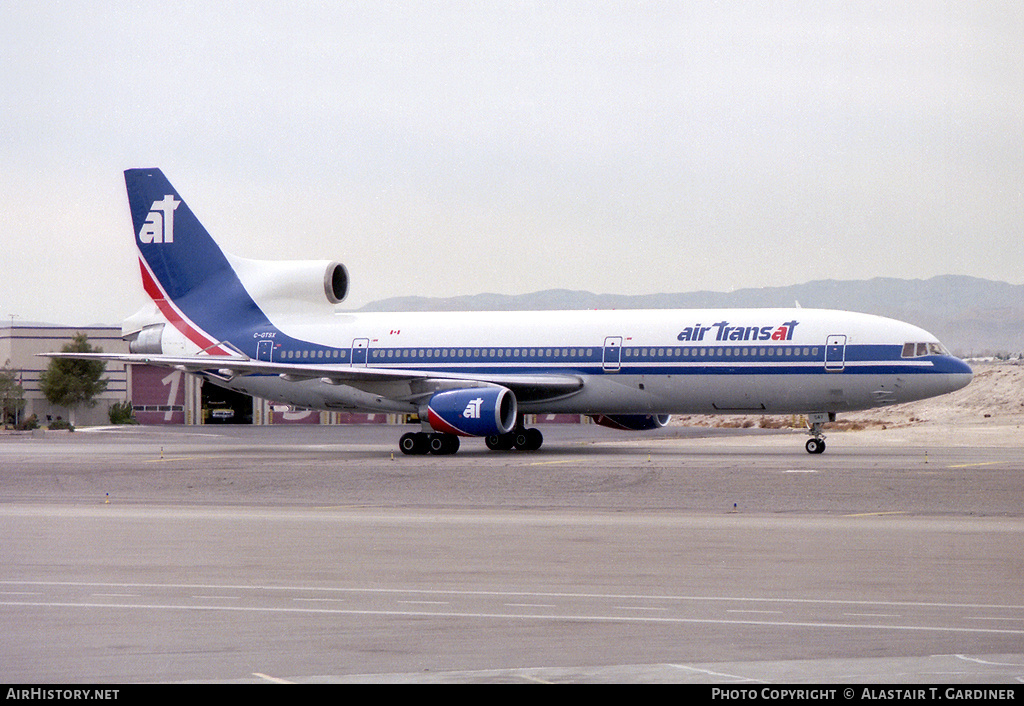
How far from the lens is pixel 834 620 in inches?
423

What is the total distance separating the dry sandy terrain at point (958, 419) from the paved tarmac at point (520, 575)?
2258 cm

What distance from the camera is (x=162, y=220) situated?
1839 inches

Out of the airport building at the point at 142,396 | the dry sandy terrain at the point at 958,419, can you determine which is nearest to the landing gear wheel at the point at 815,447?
the dry sandy terrain at the point at 958,419

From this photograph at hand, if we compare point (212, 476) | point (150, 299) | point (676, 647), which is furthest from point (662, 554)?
point (150, 299)

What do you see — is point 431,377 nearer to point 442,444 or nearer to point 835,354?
point 442,444

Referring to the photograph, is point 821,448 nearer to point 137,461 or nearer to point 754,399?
point 754,399

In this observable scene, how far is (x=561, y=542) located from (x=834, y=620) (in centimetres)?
620

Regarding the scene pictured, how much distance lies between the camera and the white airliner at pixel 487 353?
120 feet

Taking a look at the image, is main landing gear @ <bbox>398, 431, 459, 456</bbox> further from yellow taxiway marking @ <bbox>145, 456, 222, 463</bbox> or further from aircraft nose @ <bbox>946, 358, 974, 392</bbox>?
aircraft nose @ <bbox>946, 358, 974, 392</bbox>

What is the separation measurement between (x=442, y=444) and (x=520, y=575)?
82.5ft

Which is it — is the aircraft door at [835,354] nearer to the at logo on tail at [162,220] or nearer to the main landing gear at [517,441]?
the main landing gear at [517,441]

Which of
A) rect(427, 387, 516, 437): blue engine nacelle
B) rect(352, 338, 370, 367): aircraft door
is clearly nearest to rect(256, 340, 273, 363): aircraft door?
rect(352, 338, 370, 367): aircraft door

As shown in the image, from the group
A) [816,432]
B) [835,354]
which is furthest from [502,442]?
[835,354]

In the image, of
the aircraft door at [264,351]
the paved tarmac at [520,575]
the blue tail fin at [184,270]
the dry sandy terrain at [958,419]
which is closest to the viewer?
the paved tarmac at [520,575]
